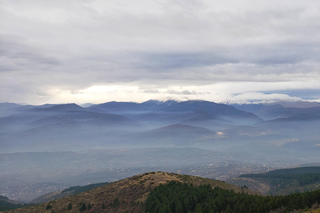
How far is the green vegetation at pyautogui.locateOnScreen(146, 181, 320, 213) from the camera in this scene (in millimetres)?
53781

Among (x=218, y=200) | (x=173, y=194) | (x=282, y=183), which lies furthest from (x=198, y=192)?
(x=282, y=183)

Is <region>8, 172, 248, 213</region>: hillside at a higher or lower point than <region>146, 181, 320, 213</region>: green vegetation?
lower

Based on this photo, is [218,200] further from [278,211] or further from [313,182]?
[313,182]

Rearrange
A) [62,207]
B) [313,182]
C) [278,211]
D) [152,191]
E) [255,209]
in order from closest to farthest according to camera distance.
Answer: [278,211]
[255,209]
[152,191]
[62,207]
[313,182]

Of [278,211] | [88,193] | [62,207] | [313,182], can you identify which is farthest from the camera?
[313,182]

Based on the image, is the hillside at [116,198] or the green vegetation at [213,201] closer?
the green vegetation at [213,201]

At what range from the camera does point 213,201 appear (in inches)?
2502

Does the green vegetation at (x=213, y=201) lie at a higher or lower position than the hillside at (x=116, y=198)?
higher

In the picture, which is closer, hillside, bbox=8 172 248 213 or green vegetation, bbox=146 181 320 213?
green vegetation, bbox=146 181 320 213

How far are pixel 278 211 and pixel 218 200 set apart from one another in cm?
1524

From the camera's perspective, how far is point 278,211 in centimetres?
5141

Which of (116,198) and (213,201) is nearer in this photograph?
(213,201)

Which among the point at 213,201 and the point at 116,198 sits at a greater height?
the point at 213,201

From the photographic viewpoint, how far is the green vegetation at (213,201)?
53781 mm
